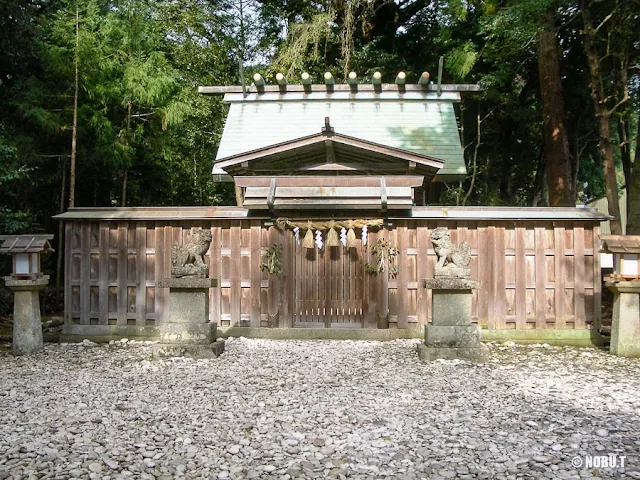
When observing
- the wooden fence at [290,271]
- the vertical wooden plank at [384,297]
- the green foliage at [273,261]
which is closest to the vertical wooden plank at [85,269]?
the wooden fence at [290,271]

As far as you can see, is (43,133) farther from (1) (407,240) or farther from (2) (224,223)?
(1) (407,240)

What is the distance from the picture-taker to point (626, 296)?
7320mm

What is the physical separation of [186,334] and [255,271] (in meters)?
2.09

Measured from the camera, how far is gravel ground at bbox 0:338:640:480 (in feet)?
11.9

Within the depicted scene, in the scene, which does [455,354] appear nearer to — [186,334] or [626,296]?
[626,296]

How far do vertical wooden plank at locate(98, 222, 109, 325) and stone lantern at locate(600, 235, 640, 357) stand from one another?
Result: 8.50 metres

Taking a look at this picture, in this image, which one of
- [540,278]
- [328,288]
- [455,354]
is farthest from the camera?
[328,288]

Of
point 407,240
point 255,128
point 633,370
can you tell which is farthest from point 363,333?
point 255,128

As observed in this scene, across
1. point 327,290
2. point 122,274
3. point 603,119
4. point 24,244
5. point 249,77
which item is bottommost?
point 327,290

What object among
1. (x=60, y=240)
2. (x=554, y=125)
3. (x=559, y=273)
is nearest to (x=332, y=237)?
(x=559, y=273)

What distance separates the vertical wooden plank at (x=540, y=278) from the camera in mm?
8680

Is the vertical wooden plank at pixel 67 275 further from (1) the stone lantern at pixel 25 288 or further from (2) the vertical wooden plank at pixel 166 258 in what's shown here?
(2) the vertical wooden plank at pixel 166 258

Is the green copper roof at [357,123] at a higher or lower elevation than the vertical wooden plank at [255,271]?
higher

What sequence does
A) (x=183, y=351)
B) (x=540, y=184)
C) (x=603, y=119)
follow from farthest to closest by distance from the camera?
(x=540, y=184) < (x=603, y=119) < (x=183, y=351)
